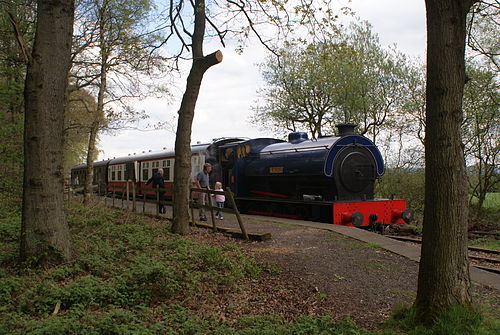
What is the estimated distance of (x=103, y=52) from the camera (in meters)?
13.8

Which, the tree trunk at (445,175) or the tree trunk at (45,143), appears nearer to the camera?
the tree trunk at (445,175)

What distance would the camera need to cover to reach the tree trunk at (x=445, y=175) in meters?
Result: 4.04

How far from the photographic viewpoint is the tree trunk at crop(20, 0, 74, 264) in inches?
222

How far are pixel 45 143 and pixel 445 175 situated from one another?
5.17m

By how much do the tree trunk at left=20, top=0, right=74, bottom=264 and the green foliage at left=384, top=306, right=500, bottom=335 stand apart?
4.57 meters

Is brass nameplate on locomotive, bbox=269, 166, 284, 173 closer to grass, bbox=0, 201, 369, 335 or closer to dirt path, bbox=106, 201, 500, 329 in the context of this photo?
dirt path, bbox=106, 201, 500, 329

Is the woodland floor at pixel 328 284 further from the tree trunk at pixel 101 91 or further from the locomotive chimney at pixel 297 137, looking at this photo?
the tree trunk at pixel 101 91

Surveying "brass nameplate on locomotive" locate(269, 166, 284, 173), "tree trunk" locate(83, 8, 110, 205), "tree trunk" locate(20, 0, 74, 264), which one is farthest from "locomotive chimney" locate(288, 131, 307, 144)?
"tree trunk" locate(20, 0, 74, 264)

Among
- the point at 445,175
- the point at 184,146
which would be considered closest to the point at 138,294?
A: the point at 445,175

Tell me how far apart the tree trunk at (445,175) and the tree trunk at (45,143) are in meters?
4.83

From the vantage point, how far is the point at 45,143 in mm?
5715

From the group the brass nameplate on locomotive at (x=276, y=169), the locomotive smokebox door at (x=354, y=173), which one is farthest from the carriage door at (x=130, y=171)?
the locomotive smokebox door at (x=354, y=173)

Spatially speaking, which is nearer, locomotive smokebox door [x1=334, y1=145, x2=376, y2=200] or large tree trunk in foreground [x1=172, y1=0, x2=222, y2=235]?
large tree trunk in foreground [x1=172, y1=0, x2=222, y2=235]

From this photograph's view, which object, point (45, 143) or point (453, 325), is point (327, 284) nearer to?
point (453, 325)
